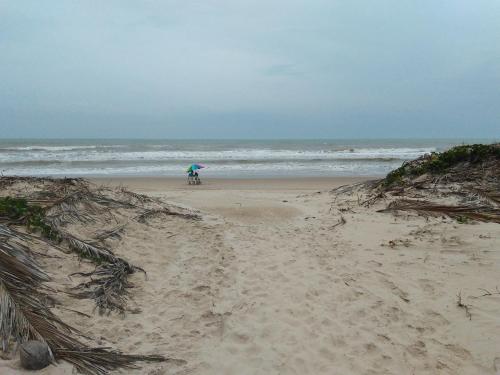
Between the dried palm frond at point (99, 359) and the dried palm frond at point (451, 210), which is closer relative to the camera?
the dried palm frond at point (99, 359)

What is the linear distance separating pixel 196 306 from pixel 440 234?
156 inches

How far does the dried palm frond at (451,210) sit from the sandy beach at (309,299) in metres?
0.40

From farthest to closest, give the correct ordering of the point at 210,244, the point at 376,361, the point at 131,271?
the point at 210,244 → the point at 131,271 → the point at 376,361

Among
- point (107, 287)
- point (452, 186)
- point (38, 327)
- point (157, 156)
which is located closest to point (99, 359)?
point (38, 327)

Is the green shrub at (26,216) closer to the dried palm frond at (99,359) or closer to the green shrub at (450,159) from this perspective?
the dried palm frond at (99,359)

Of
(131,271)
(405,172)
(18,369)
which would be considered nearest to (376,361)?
(18,369)

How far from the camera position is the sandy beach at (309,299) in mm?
2852

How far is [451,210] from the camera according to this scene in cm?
651

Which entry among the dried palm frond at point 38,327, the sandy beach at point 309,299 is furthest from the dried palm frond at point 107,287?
the dried palm frond at point 38,327

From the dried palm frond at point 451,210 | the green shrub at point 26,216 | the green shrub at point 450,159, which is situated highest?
the green shrub at point 450,159

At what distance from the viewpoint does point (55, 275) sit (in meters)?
3.66

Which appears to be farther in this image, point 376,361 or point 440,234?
point 440,234

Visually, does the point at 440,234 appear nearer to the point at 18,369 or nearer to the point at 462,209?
the point at 462,209

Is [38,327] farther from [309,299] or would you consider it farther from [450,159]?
[450,159]
